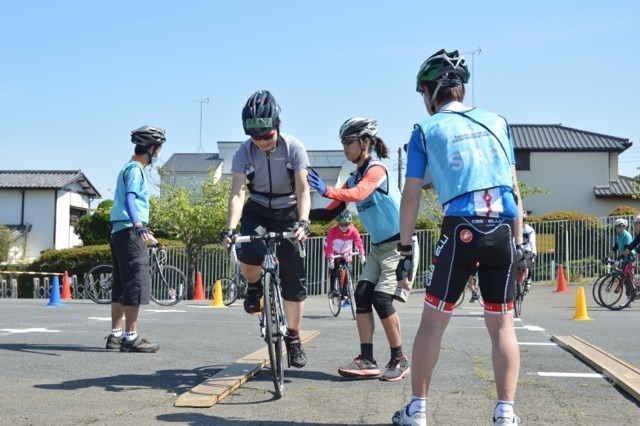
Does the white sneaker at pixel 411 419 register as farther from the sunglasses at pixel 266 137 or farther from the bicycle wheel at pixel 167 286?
the bicycle wheel at pixel 167 286

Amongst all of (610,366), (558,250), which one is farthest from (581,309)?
(558,250)

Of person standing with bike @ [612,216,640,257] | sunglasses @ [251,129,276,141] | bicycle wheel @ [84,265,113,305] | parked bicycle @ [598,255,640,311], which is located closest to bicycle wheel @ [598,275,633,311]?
parked bicycle @ [598,255,640,311]

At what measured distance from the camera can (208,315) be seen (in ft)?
45.9

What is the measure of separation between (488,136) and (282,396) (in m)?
2.19

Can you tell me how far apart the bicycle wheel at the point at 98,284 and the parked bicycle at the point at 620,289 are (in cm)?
1020

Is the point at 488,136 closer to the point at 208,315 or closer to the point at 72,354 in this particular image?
the point at 72,354

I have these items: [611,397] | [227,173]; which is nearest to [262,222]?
[611,397]

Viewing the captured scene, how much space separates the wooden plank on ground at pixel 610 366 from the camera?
19.0ft

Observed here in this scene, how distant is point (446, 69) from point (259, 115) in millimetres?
1824

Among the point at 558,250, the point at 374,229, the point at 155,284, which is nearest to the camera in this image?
the point at 374,229

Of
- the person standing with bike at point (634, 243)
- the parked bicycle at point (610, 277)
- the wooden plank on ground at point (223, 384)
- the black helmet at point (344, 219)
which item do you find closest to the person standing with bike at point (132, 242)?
the wooden plank on ground at point (223, 384)

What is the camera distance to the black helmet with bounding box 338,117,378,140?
22.4 feet

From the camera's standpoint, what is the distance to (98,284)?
1875cm

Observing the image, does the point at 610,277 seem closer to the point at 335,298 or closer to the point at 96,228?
the point at 335,298
